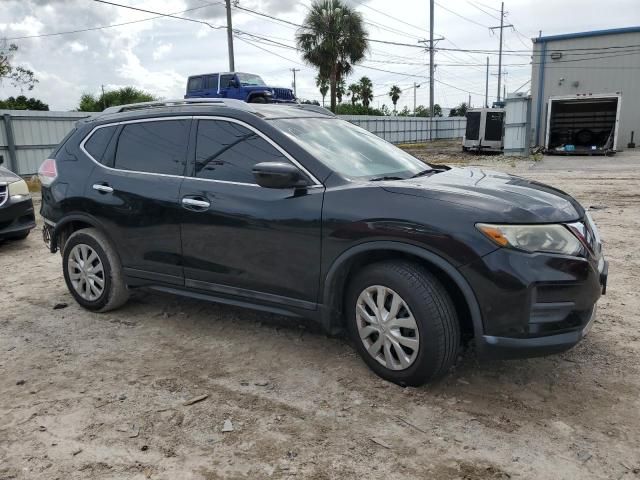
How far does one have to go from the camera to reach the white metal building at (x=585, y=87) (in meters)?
24.7

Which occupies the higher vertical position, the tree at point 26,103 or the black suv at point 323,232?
the tree at point 26,103

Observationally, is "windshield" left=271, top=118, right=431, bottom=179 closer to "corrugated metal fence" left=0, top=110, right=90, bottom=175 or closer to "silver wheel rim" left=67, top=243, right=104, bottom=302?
"silver wheel rim" left=67, top=243, right=104, bottom=302

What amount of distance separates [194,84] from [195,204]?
19.8 metres

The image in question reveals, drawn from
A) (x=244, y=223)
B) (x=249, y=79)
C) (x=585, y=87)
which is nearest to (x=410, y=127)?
(x=585, y=87)

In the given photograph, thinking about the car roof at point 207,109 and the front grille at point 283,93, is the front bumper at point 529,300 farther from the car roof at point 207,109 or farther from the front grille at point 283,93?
the front grille at point 283,93

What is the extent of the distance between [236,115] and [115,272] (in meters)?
1.68

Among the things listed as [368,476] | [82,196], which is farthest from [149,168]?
[368,476]

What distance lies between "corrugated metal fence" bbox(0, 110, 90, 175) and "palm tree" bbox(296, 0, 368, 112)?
1886 cm

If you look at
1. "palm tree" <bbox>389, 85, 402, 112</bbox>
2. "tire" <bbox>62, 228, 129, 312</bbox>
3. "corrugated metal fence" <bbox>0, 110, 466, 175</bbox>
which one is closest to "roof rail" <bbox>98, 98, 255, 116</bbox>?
"tire" <bbox>62, 228, 129, 312</bbox>

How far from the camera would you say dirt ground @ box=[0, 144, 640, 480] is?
2.57 metres

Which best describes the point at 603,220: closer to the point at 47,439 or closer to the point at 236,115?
the point at 236,115

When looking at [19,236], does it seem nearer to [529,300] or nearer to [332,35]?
[529,300]

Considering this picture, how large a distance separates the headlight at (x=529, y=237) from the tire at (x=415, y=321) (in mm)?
416

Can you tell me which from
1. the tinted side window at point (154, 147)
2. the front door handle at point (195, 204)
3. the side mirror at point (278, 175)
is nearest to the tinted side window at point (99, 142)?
the tinted side window at point (154, 147)
